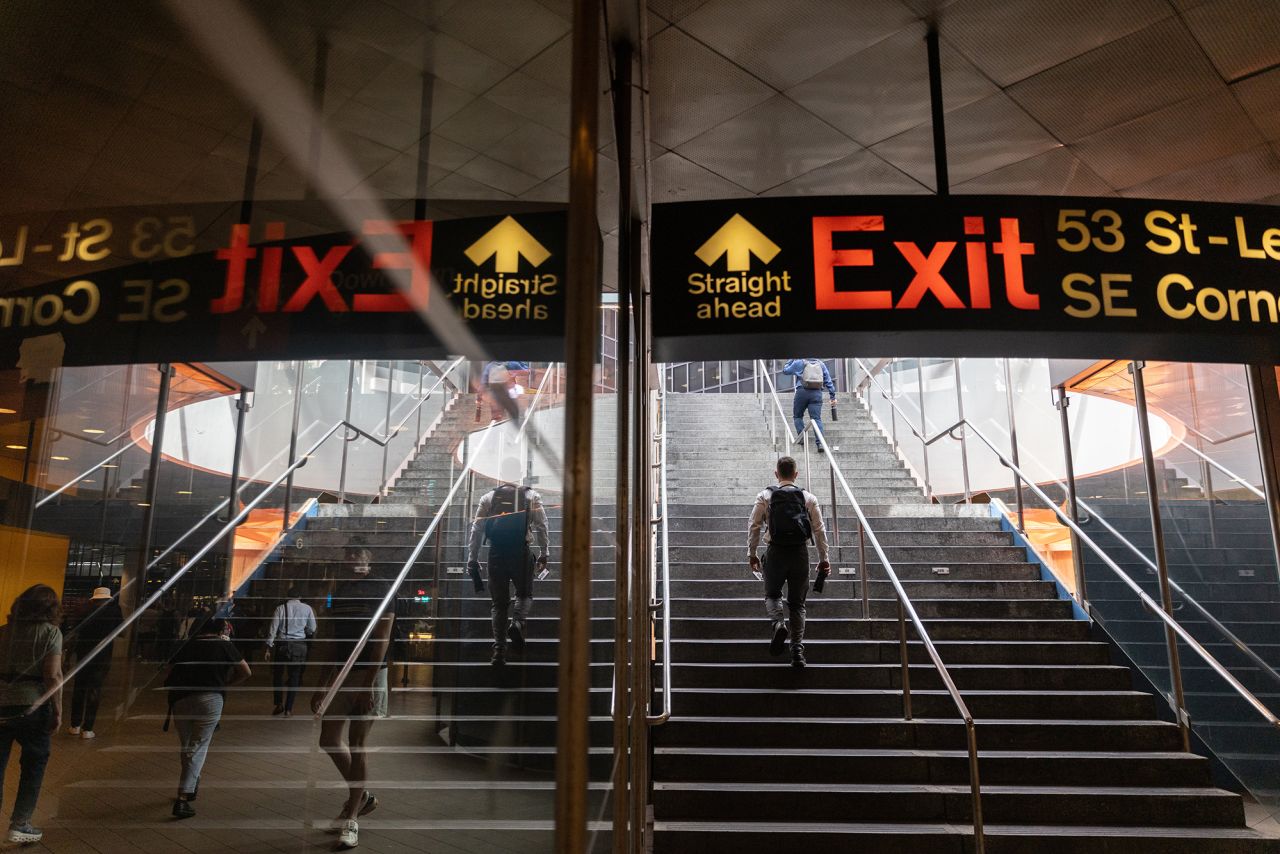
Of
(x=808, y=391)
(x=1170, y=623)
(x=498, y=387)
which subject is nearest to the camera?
(x=498, y=387)

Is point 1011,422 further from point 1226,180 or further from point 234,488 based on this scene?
point 234,488

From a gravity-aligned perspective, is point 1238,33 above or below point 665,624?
above

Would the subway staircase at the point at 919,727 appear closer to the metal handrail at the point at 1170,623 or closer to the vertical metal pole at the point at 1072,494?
the vertical metal pole at the point at 1072,494

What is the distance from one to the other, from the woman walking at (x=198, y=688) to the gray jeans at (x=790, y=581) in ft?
15.5

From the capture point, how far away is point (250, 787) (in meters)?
0.61

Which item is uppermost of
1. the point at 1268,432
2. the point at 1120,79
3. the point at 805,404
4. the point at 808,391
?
the point at 1120,79

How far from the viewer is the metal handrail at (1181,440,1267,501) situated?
5.27 metres

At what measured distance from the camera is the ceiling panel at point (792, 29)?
3.31 m

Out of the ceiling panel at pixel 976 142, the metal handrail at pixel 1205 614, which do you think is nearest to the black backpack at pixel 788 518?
the ceiling panel at pixel 976 142

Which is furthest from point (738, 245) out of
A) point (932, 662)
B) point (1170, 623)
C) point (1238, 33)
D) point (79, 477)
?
point (1170, 623)

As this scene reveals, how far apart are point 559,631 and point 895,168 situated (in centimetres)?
421

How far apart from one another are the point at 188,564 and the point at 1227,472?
630 centimetres

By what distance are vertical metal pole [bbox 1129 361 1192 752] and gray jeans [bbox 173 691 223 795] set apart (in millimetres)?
5458

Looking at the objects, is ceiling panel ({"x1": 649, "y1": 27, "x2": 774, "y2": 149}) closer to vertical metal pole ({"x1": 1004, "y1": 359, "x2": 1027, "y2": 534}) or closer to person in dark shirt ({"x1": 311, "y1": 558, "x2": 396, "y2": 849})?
person in dark shirt ({"x1": 311, "y1": 558, "x2": 396, "y2": 849})
